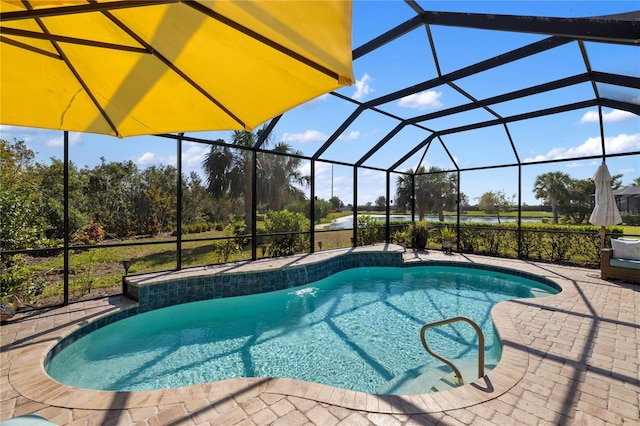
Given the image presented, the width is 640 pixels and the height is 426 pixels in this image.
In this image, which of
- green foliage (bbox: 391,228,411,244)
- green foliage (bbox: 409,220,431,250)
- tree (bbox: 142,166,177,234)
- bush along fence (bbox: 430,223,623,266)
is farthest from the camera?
tree (bbox: 142,166,177,234)

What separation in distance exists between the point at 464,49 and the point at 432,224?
24.1ft

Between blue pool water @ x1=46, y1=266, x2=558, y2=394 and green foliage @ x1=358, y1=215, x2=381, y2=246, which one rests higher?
green foliage @ x1=358, y1=215, x2=381, y2=246

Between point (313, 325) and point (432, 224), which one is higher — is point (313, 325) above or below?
below

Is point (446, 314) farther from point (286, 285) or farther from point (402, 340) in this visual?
point (286, 285)

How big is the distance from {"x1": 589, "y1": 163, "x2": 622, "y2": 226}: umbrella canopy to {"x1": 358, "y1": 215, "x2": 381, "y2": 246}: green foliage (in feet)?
19.6

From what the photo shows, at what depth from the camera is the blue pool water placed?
3.38 m

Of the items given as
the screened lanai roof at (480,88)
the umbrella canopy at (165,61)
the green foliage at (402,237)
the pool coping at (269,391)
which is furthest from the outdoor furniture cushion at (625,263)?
the umbrella canopy at (165,61)

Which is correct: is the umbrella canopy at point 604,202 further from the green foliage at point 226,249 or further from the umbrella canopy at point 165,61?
the green foliage at point 226,249

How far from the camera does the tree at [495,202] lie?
2395 centimetres

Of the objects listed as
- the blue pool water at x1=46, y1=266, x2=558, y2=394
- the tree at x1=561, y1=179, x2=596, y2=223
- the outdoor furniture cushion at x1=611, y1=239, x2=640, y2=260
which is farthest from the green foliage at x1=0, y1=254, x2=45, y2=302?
the tree at x1=561, y1=179, x2=596, y2=223

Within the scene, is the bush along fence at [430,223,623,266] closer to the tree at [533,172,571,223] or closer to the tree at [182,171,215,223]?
the tree at [182,171,215,223]

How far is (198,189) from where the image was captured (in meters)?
15.3

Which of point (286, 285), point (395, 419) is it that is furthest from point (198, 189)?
point (395, 419)

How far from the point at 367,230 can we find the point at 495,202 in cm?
2001
